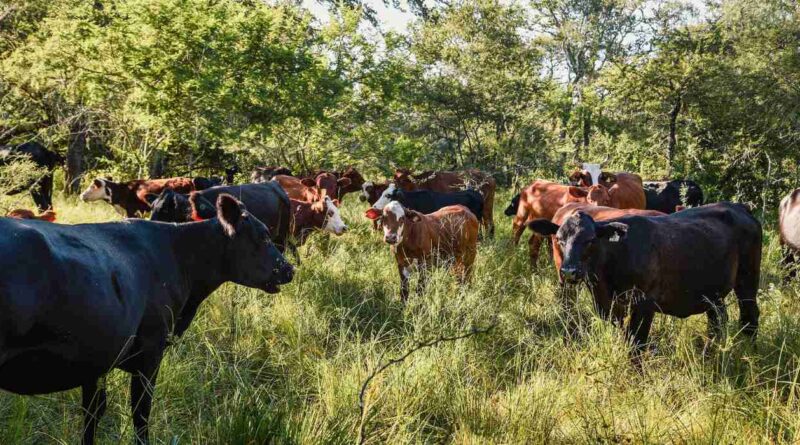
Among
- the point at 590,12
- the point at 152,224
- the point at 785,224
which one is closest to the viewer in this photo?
the point at 152,224

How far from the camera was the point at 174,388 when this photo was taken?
4.22 metres

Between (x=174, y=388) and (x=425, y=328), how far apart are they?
193 cm

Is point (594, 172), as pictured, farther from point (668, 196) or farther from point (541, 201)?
point (541, 201)

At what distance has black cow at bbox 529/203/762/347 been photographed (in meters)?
5.29

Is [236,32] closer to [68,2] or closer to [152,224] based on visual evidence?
[68,2]

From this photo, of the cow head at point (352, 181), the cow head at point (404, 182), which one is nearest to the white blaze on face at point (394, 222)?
the cow head at point (404, 182)

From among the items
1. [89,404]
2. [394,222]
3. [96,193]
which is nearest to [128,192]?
[96,193]

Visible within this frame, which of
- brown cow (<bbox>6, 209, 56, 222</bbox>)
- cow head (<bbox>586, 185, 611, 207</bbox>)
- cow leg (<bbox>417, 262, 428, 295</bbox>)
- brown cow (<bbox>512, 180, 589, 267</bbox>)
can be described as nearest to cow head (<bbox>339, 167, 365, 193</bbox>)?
brown cow (<bbox>512, 180, 589, 267</bbox>)

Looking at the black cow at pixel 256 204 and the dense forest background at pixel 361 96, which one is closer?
the black cow at pixel 256 204

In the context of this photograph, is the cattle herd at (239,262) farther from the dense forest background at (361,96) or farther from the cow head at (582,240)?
the dense forest background at (361,96)

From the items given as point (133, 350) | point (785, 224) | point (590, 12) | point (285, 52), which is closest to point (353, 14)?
point (285, 52)

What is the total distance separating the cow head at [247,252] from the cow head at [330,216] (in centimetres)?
565

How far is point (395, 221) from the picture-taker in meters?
7.71

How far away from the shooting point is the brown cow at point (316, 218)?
10.2 metres
